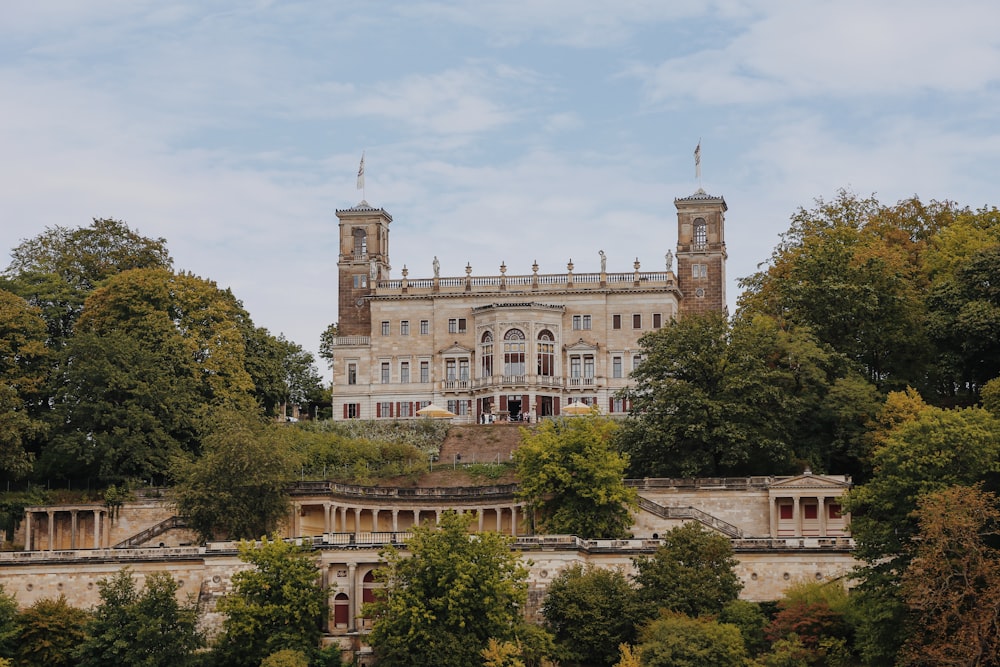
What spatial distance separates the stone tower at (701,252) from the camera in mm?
106688

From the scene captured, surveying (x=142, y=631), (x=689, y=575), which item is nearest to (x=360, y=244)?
(x=142, y=631)

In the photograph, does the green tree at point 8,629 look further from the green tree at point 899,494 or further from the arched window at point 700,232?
the arched window at point 700,232

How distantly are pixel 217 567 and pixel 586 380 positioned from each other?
→ 3616cm

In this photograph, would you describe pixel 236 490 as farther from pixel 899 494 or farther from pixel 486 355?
pixel 486 355

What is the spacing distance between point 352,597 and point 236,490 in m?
8.15

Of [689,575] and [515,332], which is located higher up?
[515,332]

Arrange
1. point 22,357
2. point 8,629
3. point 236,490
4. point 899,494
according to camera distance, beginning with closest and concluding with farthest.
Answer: point 899,494 → point 8,629 → point 236,490 → point 22,357

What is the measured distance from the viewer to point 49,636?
66312 mm

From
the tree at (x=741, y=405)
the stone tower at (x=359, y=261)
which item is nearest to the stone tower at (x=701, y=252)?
the stone tower at (x=359, y=261)

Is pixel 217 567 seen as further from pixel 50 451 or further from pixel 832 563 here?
pixel 832 563

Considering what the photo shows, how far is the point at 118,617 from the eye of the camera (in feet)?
213

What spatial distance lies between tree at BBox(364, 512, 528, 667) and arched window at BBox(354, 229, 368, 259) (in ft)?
150

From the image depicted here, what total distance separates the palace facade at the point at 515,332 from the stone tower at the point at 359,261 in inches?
8.1

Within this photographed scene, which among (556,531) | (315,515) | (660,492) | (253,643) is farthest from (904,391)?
(253,643)
